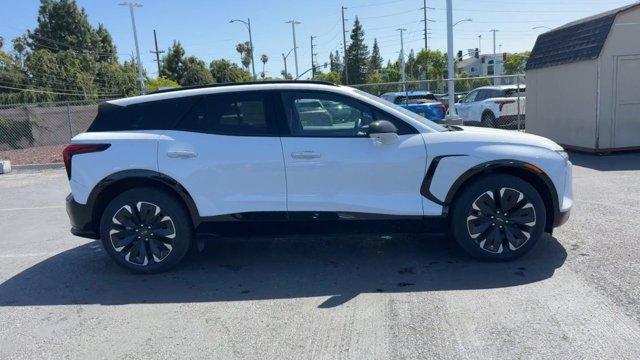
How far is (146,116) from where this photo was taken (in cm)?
493

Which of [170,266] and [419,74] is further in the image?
[419,74]

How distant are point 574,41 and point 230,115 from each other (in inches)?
391

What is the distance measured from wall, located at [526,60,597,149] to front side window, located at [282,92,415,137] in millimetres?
8234

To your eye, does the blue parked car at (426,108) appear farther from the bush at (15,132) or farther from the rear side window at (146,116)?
the bush at (15,132)

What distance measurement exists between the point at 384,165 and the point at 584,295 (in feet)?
6.23

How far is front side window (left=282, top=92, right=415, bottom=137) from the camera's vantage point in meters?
→ 4.73

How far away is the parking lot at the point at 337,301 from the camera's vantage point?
11.4ft

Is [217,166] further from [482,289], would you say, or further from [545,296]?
[545,296]

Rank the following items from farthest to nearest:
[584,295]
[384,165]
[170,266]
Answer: [170,266] < [384,165] < [584,295]

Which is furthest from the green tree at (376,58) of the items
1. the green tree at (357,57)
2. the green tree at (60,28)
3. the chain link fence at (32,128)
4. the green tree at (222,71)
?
the chain link fence at (32,128)

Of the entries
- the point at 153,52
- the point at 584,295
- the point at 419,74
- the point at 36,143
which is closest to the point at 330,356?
the point at 584,295

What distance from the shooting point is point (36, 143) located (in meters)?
22.8

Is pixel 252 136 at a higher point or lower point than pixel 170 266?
higher

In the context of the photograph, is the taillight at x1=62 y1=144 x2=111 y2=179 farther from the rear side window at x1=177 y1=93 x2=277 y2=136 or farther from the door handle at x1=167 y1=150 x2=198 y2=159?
the rear side window at x1=177 y1=93 x2=277 y2=136
